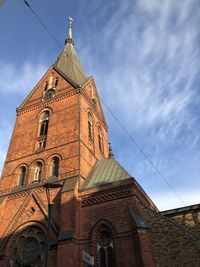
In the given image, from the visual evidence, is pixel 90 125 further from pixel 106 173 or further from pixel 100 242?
pixel 100 242

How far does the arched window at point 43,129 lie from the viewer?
2096cm

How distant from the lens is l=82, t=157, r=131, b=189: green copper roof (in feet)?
56.3

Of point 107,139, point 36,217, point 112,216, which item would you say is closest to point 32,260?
point 36,217

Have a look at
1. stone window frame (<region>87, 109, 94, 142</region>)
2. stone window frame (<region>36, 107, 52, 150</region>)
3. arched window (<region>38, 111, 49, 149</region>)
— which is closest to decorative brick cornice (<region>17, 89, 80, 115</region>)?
stone window frame (<region>36, 107, 52, 150</region>)

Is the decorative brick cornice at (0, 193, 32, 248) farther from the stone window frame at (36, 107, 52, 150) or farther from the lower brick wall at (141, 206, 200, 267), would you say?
the lower brick wall at (141, 206, 200, 267)

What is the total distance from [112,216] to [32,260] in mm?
4708

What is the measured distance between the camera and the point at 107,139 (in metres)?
26.9

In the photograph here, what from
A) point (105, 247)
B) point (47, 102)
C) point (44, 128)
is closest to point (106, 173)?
point (105, 247)

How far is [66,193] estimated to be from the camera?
51.6ft

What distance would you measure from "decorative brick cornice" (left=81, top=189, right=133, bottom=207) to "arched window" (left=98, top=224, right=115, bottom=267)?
1.42 meters

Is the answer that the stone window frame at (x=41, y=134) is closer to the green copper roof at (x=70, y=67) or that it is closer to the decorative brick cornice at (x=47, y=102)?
the decorative brick cornice at (x=47, y=102)

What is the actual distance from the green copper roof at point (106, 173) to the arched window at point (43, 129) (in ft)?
14.0

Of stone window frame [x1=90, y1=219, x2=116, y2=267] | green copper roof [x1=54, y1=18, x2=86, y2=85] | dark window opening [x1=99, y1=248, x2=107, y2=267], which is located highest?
green copper roof [x1=54, y1=18, x2=86, y2=85]

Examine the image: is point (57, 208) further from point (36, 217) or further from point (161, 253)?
point (161, 253)
